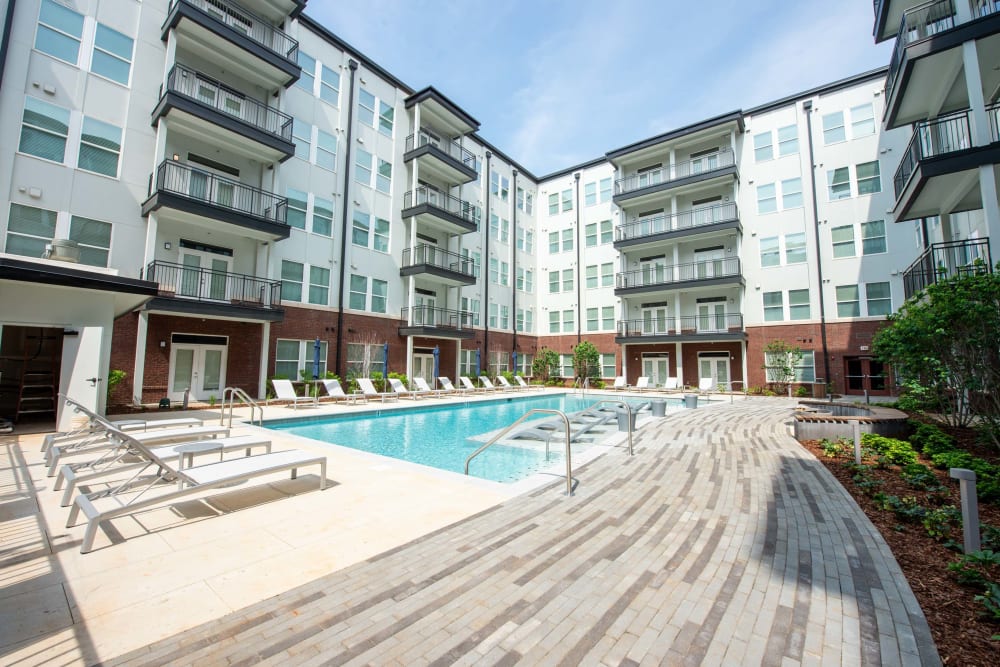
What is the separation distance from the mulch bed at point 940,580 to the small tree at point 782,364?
17426 mm

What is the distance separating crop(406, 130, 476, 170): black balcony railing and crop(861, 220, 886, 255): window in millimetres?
20666

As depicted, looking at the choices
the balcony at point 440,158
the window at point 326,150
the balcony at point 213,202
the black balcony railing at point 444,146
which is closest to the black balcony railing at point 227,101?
the window at point 326,150

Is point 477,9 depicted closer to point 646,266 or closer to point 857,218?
point 646,266

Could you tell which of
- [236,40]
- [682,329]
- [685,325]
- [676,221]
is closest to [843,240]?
[676,221]

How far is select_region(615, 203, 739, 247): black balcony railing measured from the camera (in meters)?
23.9

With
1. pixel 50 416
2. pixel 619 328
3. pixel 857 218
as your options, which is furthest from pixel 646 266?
pixel 50 416

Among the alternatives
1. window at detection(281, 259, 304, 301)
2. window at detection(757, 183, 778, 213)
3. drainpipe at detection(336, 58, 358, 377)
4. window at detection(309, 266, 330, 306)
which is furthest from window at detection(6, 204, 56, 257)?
window at detection(757, 183, 778, 213)

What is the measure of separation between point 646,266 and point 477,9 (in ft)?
62.9

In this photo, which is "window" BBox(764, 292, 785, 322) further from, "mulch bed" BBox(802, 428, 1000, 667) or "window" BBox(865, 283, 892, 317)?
"mulch bed" BBox(802, 428, 1000, 667)

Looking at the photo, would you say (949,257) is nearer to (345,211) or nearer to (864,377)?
(864,377)

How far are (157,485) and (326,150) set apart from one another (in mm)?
17391

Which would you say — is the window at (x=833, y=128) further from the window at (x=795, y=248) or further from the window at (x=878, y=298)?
the window at (x=878, y=298)

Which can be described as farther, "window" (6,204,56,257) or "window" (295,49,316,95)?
"window" (295,49,316,95)

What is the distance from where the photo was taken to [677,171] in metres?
25.9
